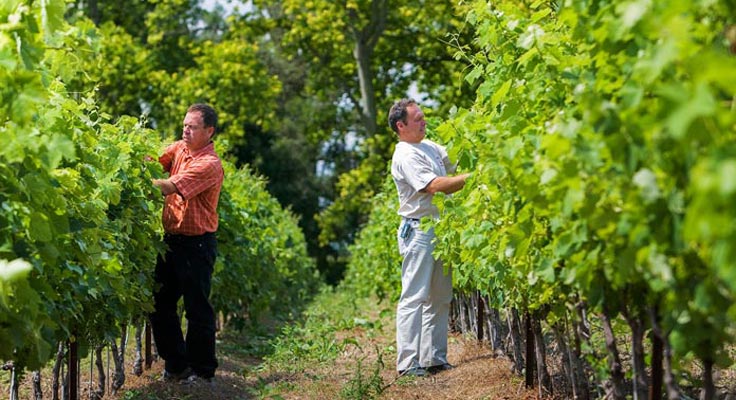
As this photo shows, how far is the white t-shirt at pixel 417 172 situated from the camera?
7.96 metres

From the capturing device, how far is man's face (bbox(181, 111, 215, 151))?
7.96 m

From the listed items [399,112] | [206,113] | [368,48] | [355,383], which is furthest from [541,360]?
[368,48]

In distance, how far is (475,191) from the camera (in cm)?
576

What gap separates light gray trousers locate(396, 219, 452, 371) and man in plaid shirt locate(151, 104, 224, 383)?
1396 mm

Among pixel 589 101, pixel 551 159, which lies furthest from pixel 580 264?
pixel 589 101

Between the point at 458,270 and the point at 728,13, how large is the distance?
200 inches

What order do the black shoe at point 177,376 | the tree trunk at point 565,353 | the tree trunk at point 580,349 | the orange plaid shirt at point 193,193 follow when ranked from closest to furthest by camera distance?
the tree trunk at point 580,349, the tree trunk at point 565,353, the orange plaid shirt at point 193,193, the black shoe at point 177,376

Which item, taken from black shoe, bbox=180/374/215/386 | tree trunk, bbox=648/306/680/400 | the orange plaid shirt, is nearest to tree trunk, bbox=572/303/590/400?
tree trunk, bbox=648/306/680/400

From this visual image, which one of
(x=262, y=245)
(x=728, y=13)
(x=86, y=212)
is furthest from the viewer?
(x=262, y=245)

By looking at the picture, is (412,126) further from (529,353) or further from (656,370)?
(656,370)

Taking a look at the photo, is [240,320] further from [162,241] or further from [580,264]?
[580,264]

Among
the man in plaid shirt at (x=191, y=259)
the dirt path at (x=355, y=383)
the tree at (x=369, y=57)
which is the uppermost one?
the tree at (x=369, y=57)

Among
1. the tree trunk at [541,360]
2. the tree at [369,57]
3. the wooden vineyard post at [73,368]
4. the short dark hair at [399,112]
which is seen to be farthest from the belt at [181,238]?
the tree at [369,57]

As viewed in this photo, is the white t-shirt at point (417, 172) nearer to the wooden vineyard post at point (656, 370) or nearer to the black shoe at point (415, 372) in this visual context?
the black shoe at point (415, 372)
